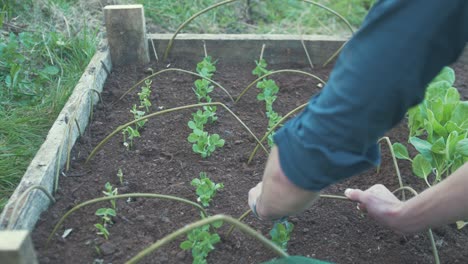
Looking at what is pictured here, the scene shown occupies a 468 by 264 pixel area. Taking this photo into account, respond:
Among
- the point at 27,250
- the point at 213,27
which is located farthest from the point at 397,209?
the point at 213,27

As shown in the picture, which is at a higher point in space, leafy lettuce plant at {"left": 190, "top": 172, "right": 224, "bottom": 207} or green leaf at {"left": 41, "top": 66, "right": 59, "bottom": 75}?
leafy lettuce plant at {"left": 190, "top": 172, "right": 224, "bottom": 207}

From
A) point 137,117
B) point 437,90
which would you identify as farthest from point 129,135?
point 437,90

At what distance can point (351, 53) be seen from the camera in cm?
103

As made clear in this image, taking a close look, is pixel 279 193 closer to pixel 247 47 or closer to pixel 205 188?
pixel 205 188

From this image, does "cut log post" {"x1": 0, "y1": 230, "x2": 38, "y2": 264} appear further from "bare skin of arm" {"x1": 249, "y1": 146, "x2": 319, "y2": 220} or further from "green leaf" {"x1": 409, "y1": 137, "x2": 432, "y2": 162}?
"green leaf" {"x1": 409, "y1": 137, "x2": 432, "y2": 162}

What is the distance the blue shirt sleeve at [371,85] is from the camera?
38.4 inches

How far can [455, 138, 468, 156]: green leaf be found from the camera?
1.76m

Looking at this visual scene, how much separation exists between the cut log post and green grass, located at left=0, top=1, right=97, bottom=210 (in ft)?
2.83

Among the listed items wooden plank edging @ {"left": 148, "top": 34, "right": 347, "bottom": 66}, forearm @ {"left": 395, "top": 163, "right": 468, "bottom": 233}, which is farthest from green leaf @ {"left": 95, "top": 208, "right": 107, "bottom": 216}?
wooden plank edging @ {"left": 148, "top": 34, "right": 347, "bottom": 66}

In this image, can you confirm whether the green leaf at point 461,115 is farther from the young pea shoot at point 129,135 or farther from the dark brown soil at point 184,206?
the young pea shoot at point 129,135

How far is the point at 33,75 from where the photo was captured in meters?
2.79

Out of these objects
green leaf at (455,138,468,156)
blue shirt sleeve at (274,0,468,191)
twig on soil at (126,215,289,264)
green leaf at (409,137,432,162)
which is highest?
blue shirt sleeve at (274,0,468,191)

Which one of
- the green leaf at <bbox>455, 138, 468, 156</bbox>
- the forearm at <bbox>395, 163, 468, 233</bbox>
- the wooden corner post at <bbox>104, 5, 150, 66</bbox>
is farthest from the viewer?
the wooden corner post at <bbox>104, 5, 150, 66</bbox>

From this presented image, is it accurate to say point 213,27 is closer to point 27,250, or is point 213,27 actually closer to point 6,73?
point 6,73
